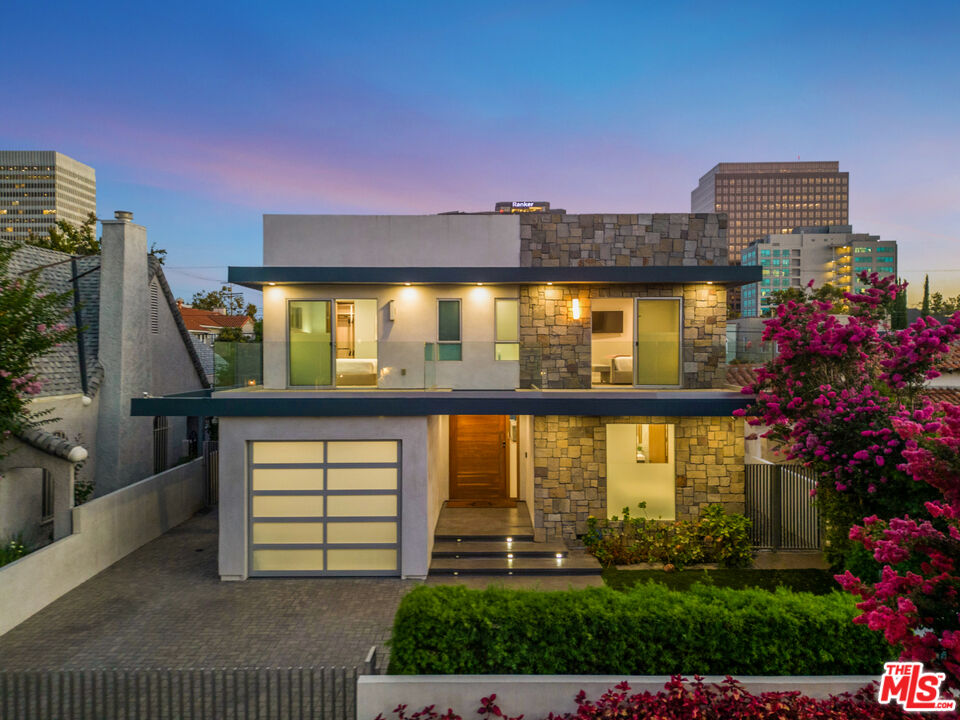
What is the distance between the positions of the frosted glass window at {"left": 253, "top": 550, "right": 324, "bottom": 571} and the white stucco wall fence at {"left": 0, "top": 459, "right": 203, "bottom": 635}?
319 cm

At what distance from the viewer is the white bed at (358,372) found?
37.3 feet

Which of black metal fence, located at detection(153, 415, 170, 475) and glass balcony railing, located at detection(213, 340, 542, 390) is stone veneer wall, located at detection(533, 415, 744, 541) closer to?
glass balcony railing, located at detection(213, 340, 542, 390)

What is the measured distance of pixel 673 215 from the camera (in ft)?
43.6

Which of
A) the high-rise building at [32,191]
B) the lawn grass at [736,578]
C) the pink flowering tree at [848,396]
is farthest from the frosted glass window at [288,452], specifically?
the high-rise building at [32,191]

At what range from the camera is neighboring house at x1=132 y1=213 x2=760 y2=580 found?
10.9 m

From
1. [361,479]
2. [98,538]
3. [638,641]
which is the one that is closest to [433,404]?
[361,479]

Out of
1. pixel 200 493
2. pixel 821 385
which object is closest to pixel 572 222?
pixel 821 385

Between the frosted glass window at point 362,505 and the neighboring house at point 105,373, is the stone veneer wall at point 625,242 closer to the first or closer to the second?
the frosted glass window at point 362,505

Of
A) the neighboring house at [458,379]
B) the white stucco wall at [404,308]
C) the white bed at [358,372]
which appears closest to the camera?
the neighboring house at [458,379]

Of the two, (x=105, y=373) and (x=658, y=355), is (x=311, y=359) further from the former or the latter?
(x=658, y=355)

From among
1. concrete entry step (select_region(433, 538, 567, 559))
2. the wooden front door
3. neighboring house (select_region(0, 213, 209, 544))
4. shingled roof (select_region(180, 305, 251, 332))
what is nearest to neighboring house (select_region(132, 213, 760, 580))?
concrete entry step (select_region(433, 538, 567, 559))

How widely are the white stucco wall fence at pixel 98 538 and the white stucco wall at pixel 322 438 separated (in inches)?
102

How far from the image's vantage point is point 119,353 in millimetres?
14047

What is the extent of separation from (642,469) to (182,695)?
9442mm
